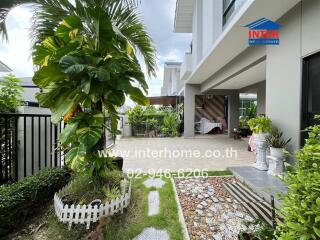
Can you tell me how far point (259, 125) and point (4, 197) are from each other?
183 inches

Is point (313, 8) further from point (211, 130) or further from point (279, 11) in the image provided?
point (211, 130)

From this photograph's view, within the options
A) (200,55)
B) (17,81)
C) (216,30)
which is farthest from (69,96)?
(200,55)

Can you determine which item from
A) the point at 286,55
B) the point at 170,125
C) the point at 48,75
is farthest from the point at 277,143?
the point at 170,125

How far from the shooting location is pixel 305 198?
1238 mm

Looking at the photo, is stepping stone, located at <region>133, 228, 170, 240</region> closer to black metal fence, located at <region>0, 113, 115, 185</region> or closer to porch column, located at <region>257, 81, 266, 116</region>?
black metal fence, located at <region>0, 113, 115, 185</region>

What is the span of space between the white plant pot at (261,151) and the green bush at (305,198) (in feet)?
10.2

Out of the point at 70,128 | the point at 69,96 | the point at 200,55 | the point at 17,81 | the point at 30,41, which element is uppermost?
the point at 200,55

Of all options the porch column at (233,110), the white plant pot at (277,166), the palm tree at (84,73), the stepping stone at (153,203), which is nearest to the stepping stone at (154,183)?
the stepping stone at (153,203)

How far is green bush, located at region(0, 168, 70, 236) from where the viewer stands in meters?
2.50

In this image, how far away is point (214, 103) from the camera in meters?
16.3

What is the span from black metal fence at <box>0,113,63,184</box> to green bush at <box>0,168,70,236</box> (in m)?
0.63

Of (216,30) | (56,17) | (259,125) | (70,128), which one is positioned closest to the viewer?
(70,128)

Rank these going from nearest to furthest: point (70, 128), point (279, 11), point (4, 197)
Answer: point (4, 197) → point (70, 128) → point (279, 11)

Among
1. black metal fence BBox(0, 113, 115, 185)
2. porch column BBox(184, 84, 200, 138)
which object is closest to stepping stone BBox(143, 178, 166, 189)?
black metal fence BBox(0, 113, 115, 185)
